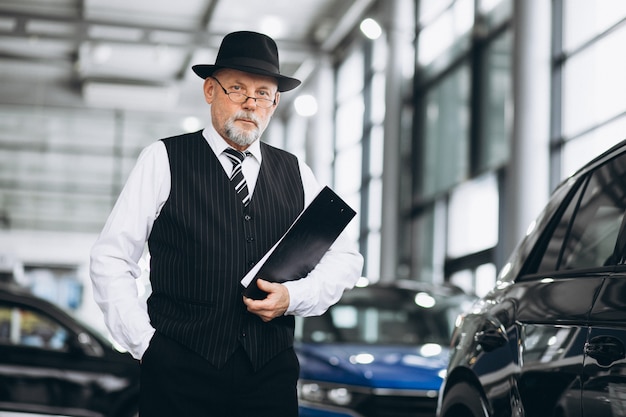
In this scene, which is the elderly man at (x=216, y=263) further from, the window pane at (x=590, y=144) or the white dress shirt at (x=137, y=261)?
the window pane at (x=590, y=144)

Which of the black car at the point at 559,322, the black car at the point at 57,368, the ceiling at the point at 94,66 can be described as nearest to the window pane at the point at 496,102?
the ceiling at the point at 94,66

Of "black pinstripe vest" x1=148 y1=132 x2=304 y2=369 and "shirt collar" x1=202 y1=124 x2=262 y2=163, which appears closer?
"black pinstripe vest" x1=148 y1=132 x2=304 y2=369

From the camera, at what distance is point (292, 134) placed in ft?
87.4

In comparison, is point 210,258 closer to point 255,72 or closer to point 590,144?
point 255,72

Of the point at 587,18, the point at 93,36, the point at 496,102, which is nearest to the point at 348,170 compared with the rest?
the point at 93,36

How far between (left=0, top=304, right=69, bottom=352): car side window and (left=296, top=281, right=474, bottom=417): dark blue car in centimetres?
193

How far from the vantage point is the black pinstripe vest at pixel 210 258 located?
109 inches

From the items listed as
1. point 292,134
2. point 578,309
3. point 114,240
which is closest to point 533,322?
point 578,309

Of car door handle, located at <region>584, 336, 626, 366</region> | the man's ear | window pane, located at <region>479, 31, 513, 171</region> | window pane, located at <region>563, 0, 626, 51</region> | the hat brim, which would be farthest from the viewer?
window pane, located at <region>479, 31, 513, 171</region>

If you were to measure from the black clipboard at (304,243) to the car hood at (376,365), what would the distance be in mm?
3434

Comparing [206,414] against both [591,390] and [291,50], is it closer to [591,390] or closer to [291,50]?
[591,390]

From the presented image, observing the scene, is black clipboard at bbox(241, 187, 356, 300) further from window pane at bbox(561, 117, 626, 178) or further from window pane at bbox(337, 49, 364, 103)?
window pane at bbox(337, 49, 364, 103)

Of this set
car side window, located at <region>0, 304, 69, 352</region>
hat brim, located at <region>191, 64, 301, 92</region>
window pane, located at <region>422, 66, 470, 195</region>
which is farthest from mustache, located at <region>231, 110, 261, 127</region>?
window pane, located at <region>422, 66, 470, 195</region>

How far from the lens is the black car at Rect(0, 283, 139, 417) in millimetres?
7836
